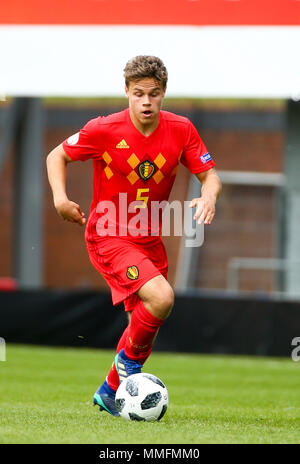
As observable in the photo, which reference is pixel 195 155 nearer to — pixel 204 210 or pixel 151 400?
pixel 204 210

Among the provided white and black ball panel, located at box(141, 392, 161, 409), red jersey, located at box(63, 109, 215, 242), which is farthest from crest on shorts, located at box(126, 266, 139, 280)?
white and black ball panel, located at box(141, 392, 161, 409)

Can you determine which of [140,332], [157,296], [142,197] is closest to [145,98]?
[142,197]

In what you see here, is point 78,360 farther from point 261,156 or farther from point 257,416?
point 261,156

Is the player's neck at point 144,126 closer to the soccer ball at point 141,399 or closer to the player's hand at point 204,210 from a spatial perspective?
the player's hand at point 204,210

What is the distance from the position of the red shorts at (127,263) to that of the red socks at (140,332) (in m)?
0.13

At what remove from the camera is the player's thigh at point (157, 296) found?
520 centimetres

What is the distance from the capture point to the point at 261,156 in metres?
23.7

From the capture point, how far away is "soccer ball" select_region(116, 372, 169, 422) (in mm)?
5145

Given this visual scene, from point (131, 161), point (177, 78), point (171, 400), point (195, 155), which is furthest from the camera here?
point (177, 78)

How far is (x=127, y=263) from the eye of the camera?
533 cm

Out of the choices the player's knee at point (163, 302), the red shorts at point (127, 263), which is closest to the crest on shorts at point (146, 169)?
the red shorts at point (127, 263)

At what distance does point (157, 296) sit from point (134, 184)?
0.74 metres

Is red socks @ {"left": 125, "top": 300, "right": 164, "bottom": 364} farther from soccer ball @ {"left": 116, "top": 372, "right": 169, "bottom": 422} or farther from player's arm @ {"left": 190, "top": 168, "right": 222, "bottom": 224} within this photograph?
player's arm @ {"left": 190, "top": 168, "right": 222, "bottom": 224}

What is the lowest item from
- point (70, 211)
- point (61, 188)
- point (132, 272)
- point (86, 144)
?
point (132, 272)
